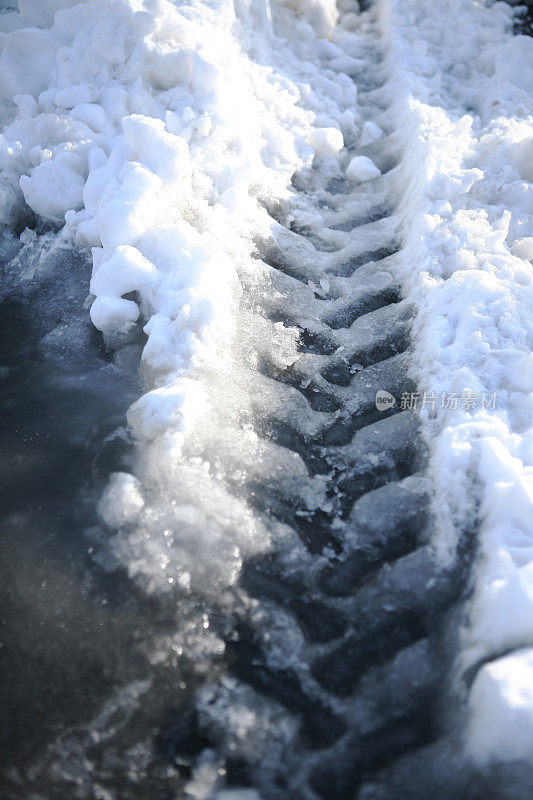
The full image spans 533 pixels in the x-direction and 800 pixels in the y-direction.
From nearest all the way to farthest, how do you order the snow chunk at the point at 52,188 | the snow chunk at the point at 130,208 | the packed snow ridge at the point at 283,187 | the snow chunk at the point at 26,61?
the packed snow ridge at the point at 283,187, the snow chunk at the point at 130,208, the snow chunk at the point at 52,188, the snow chunk at the point at 26,61

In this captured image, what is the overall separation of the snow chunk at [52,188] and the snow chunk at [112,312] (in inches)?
19.9

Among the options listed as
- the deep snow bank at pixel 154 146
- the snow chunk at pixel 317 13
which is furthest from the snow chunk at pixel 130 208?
the snow chunk at pixel 317 13

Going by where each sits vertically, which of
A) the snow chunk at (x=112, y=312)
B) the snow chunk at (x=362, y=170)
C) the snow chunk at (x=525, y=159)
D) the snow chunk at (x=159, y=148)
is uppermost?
the snow chunk at (x=525, y=159)

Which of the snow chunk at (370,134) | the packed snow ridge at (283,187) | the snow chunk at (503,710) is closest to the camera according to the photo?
the snow chunk at (503,710)

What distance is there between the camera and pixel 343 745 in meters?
1.11

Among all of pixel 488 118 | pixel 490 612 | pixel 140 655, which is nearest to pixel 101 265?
pixel 140 655

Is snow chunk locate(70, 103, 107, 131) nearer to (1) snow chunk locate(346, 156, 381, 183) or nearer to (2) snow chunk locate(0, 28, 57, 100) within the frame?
(2) snow chunk locate(0, 28, 57, 100)

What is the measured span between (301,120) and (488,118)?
2.35ft

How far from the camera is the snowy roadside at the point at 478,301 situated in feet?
3.75

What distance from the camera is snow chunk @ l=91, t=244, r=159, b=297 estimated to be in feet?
5.70

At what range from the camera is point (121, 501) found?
1390mm

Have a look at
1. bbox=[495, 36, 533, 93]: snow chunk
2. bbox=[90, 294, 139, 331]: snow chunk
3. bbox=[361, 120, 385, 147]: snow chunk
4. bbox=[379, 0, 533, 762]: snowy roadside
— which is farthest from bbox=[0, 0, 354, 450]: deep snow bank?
bbox=[495, 36, 533, 93]: snow chunk

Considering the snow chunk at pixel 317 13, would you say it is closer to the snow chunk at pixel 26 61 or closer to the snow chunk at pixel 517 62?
the snow chunk at pixel 517 62

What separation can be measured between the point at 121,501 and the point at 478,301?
3.49 ft
